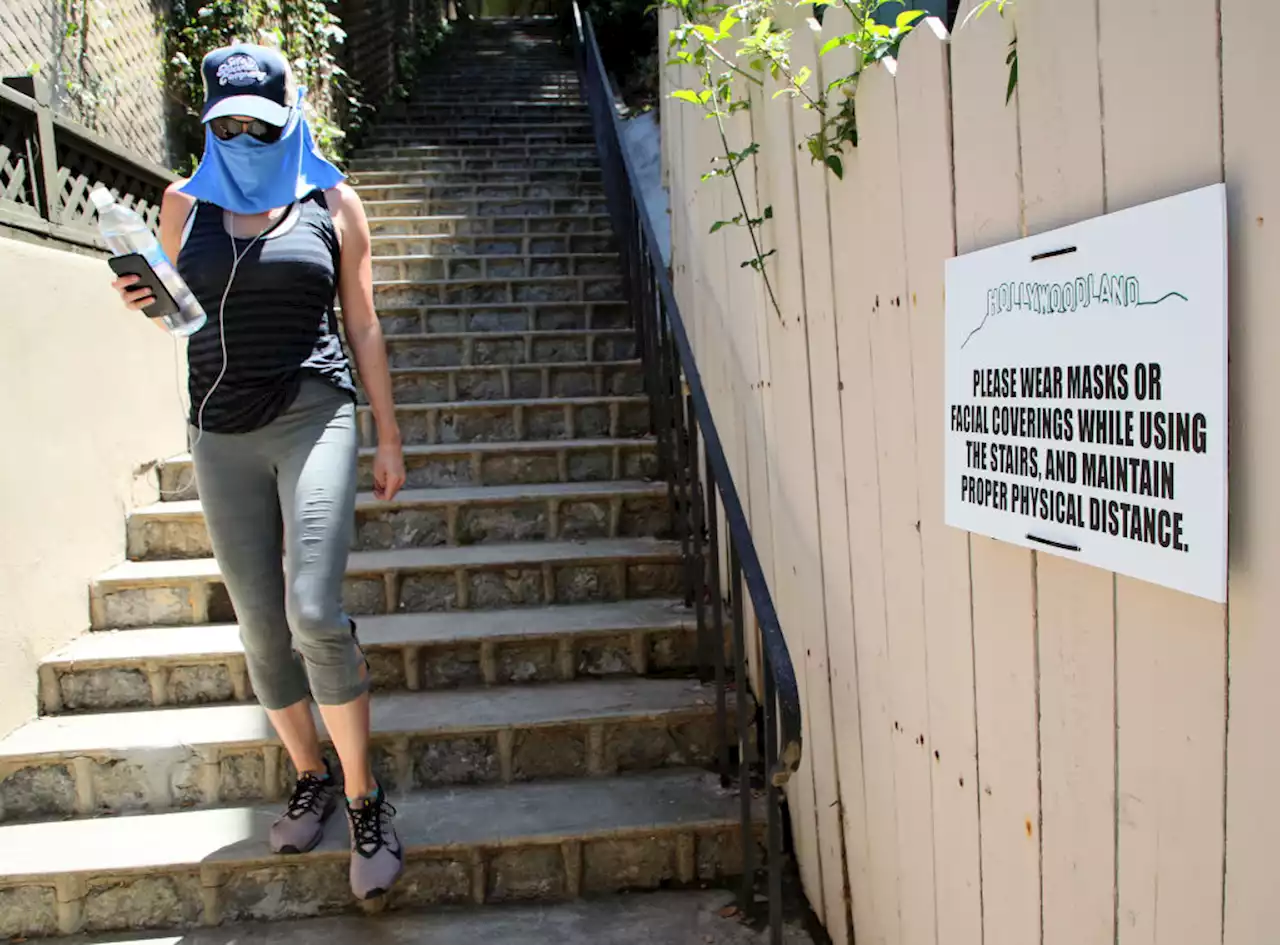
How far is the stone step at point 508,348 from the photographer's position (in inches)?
173

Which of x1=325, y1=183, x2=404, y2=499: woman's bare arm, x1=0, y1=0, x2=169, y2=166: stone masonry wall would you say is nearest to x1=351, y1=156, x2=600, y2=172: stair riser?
x1=0, y1=0, x2=169, y2=166: stone masonry wall

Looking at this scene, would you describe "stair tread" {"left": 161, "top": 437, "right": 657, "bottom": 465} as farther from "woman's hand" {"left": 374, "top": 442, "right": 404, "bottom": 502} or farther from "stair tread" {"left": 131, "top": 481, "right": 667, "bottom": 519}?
"woman's hand" {"left": 374, "top": 442, "right": 404, "bottom": 502}

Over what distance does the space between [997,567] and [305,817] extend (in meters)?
1.72

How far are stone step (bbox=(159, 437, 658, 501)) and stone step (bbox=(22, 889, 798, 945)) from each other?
5.72 feet

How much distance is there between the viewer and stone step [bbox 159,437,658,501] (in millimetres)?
3619

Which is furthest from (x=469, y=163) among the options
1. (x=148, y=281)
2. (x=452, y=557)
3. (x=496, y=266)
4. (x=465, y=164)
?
(x=148, y=281)

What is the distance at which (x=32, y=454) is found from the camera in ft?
8.85

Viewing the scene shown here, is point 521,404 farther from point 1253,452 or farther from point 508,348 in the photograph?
point 1253,452

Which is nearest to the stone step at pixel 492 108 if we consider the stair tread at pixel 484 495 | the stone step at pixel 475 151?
the stone step at pixel 475 151

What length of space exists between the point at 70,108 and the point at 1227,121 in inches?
188

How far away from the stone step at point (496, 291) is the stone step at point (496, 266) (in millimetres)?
196

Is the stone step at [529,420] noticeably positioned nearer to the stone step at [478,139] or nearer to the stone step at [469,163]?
the stone step at [469,163]

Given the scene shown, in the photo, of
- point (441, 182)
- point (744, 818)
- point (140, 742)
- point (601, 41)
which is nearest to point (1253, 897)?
point (744, 818)

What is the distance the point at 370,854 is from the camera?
2.10 metres
